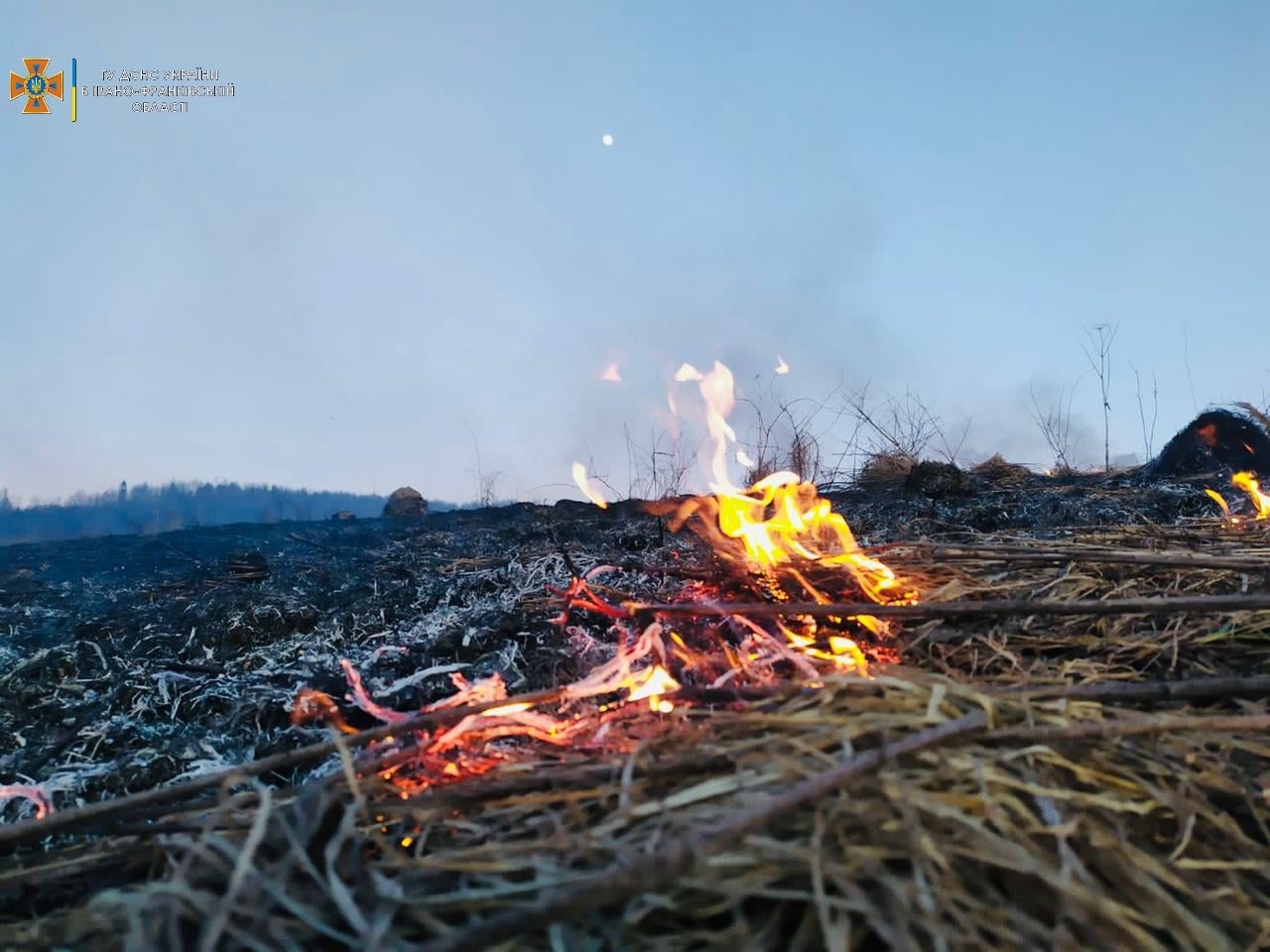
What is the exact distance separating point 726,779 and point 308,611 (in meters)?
3.28

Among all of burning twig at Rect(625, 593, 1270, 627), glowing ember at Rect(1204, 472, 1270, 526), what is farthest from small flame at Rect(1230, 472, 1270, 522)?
burning twig at Rect(625, 593, 1270, 627)

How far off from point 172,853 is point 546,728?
0.77 metres

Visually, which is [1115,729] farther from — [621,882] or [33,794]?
[33,794]

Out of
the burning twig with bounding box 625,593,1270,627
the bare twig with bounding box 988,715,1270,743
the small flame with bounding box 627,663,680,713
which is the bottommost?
the small flame with bounding box 627,663,680,713

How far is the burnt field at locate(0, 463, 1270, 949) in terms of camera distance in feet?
3.60

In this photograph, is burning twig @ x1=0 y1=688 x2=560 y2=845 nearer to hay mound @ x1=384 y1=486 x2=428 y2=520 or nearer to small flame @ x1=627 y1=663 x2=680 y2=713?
small flame @ x1=627 y1=663 x2=680 y2=713

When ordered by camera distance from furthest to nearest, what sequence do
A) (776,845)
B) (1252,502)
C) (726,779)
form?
(1252,502), (726,779), (776,845)

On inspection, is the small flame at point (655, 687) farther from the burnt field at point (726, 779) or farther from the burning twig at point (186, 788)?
the burning twig at point (186, 788)

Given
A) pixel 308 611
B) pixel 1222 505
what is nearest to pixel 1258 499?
pixel 1222 505

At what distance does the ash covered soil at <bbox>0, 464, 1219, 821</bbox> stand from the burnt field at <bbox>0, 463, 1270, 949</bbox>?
0.03m

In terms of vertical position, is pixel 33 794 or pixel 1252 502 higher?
pixel 1252 502

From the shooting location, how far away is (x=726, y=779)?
51.8 inches

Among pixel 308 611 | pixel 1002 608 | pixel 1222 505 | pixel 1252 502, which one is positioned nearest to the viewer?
pixel 1002 608

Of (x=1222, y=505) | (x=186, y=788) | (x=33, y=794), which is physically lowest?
(x=33, y=794)
